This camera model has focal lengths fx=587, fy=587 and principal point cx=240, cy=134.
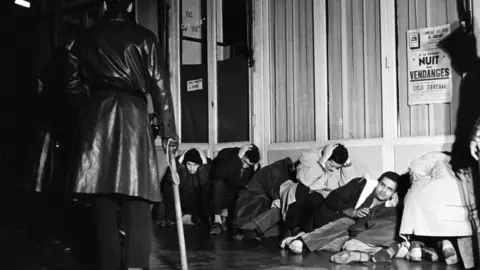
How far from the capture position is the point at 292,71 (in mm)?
6738

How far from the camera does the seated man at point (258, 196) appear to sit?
5652 millimetres

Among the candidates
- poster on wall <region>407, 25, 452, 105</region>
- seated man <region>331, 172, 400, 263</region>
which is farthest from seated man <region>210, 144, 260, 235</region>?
poster on wall <region>407, 25, 452, 105</region>

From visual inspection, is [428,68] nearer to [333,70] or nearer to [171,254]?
[333,70]

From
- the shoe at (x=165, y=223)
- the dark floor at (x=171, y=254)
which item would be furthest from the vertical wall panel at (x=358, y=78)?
the shoe at (x=165, y=223)

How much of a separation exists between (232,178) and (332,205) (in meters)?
1.65

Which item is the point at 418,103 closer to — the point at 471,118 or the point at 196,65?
the point at 471,118

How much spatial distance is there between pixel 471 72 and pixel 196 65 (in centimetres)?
402

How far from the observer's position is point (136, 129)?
345 centimetres

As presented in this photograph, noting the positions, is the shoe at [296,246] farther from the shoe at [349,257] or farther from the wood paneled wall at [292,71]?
the wood paneled wall at [292,71]

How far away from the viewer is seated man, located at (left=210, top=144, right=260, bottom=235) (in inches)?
255

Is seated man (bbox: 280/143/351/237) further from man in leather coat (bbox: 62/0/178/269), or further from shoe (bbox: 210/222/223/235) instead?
man in leather coat (bbox: 62/0/178/269)

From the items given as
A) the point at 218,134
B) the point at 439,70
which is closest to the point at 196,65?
the point at 218,134

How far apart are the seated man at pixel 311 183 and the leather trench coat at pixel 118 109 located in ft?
7.00

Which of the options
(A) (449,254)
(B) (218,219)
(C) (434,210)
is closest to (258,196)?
(B) (218,219)
